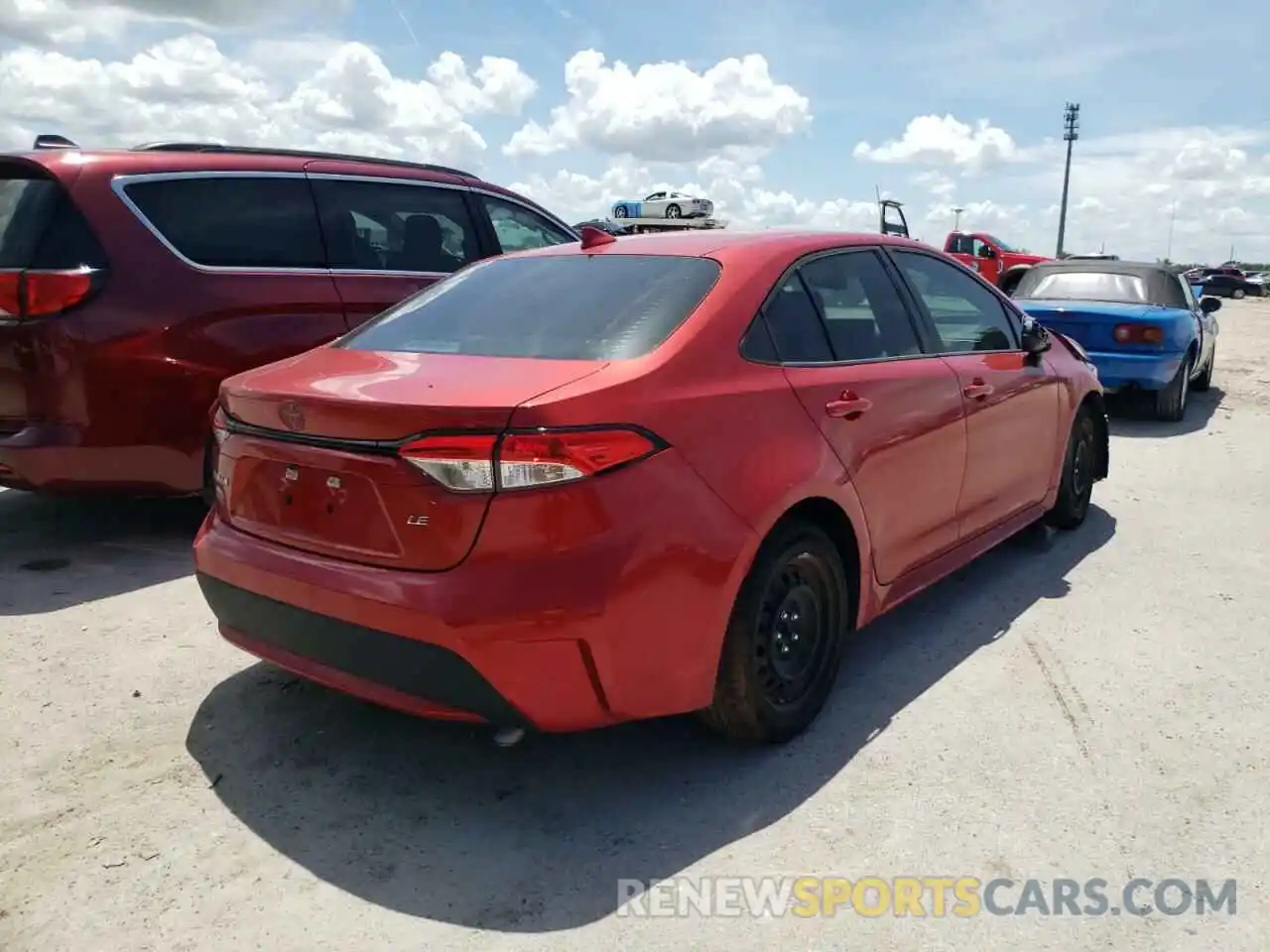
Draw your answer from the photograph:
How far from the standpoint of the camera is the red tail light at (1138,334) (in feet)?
27.4

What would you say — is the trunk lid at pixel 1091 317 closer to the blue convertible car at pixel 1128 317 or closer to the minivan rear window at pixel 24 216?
the blue convertible car at pixel 1128 317

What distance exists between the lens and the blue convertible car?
838 cm

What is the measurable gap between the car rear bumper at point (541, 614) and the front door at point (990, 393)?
1.69m

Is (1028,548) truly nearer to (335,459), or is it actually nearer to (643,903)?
(643,903)

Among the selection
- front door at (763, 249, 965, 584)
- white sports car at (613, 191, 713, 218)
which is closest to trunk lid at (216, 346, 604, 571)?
front door at (763, 249, 965, 584)

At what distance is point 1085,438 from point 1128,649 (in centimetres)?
186

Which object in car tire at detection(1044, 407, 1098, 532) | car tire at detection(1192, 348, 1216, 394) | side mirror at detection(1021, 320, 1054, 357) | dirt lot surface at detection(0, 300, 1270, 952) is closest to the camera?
dirt lot surface at detection(0, 300, 1270, 952)

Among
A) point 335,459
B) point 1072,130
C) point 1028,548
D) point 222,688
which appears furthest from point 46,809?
point 1072,130

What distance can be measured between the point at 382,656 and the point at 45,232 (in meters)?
2.96

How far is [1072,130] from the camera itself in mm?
74438

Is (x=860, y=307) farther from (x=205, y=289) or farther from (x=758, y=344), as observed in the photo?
(x=205, y=289)

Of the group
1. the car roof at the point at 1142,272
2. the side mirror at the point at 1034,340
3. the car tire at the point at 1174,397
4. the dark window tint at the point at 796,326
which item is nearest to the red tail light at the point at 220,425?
the dark window tint at the point at 796,326

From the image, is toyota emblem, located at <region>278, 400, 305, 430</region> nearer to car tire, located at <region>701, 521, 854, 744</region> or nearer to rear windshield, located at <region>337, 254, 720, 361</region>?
rear windshield, located at <region>337, 254, 720, 361</region>

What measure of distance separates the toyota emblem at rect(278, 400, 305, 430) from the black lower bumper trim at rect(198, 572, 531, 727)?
478mm
